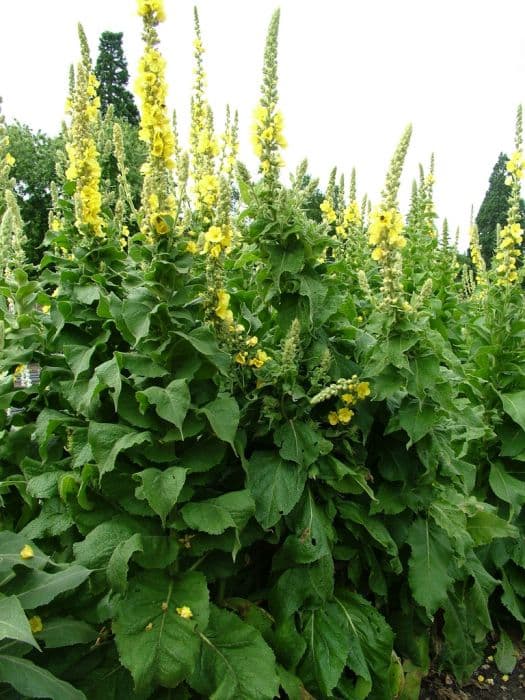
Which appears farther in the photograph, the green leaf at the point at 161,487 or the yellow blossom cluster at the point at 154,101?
the yellow blossom cluster at the point at 154,101

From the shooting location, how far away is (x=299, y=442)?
102 inches

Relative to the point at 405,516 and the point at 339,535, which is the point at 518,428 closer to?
the point at 405,516

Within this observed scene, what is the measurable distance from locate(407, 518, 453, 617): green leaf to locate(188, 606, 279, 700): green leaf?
33.1 inches

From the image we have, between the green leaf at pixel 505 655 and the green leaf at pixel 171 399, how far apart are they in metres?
2.78

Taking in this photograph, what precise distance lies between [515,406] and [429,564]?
1.30m

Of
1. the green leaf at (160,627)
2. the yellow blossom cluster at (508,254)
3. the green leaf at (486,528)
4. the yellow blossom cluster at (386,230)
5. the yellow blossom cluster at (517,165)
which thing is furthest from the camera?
the yellow blossom cluster at (517,165)

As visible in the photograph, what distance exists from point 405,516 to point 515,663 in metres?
1.53

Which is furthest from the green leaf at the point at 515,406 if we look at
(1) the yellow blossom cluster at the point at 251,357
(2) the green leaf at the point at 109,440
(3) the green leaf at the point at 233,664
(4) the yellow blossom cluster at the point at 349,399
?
(2) the green leaf at the point at 109,440

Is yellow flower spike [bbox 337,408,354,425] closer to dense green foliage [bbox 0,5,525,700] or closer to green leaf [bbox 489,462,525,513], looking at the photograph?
dense green foliage [bbox 0,5,525,700]

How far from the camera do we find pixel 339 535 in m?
2.81

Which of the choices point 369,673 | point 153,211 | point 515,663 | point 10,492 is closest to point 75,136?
point 153,211

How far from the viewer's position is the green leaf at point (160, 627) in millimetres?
2064

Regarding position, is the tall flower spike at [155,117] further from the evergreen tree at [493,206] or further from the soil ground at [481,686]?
the evergreen tree at [493,206]

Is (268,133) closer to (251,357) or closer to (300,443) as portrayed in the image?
(251,357)
